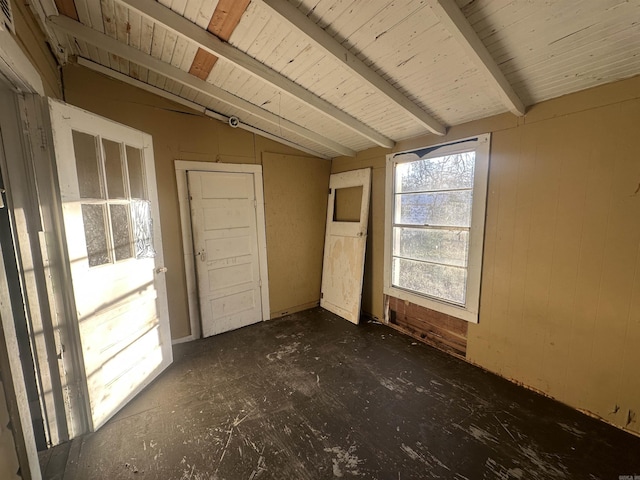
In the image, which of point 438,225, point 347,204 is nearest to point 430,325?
point 438,225

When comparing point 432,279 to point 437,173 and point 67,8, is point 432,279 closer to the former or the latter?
point 437,173

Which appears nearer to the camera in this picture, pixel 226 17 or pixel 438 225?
pixel 226 17

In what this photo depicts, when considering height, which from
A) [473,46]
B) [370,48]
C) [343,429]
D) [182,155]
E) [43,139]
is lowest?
[343,429]

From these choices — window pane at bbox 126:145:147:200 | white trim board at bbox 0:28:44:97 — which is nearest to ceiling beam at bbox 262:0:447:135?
white trim board at bbox 0:28:44:97

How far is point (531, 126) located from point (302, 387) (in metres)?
2.57

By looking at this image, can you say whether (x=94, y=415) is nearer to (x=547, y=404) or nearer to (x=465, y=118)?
(x=547, y=404)

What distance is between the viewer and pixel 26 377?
1.58 metres

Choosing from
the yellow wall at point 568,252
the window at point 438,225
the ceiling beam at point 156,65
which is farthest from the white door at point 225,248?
the yellow wall at point 568,252

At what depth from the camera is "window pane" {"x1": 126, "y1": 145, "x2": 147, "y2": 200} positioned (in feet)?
6.69

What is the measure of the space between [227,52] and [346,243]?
2.29m

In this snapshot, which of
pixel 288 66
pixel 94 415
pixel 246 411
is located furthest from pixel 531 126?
pixel 94 415

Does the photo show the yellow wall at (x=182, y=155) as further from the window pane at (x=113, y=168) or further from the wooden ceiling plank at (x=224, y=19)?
the wooden ceiling plank at (x=224, y=19)

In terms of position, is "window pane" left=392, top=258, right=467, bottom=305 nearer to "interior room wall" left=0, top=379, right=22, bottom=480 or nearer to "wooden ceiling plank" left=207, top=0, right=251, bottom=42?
"wooden ceiling plank" left=207, top=0, right=251, bottom=42

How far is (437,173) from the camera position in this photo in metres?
2.56
